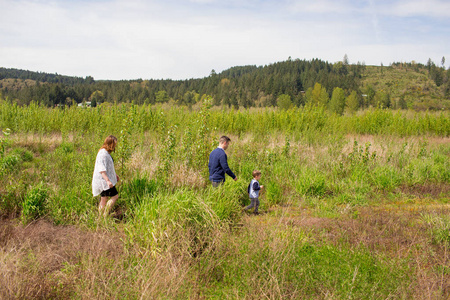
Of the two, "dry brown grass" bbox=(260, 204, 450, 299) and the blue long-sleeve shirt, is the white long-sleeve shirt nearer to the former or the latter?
the blue long-sleeve shirt

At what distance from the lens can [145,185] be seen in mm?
6332

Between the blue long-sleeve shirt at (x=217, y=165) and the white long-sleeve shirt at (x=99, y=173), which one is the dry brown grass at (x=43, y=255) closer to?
the white long-sleeve shirt at (x=99, y=173)

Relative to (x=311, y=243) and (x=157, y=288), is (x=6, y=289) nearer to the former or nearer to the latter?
(x=157, y=288)

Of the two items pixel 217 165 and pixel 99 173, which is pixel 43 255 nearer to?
pixel 99 173

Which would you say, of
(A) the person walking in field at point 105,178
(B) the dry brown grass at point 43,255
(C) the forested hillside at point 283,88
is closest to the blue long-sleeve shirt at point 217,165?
(A) the person walking in field at point 105,178

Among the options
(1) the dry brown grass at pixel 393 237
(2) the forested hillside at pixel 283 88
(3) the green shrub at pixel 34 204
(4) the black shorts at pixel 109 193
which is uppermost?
(2) the forested hillside at pixel 283 88

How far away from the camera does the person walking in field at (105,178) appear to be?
17.6ft

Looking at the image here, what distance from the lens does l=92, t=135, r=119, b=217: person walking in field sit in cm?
538

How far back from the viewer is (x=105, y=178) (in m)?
5.35

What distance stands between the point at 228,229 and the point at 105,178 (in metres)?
2.28

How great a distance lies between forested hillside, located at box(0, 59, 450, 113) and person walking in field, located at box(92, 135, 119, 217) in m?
45.0

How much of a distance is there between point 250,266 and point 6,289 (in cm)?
255

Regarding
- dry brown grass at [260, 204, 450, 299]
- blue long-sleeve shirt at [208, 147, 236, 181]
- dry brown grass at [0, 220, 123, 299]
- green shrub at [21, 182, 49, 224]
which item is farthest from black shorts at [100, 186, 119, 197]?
dry brown grass at [260, 204, 450, 299]

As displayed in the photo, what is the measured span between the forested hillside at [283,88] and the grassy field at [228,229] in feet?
132
